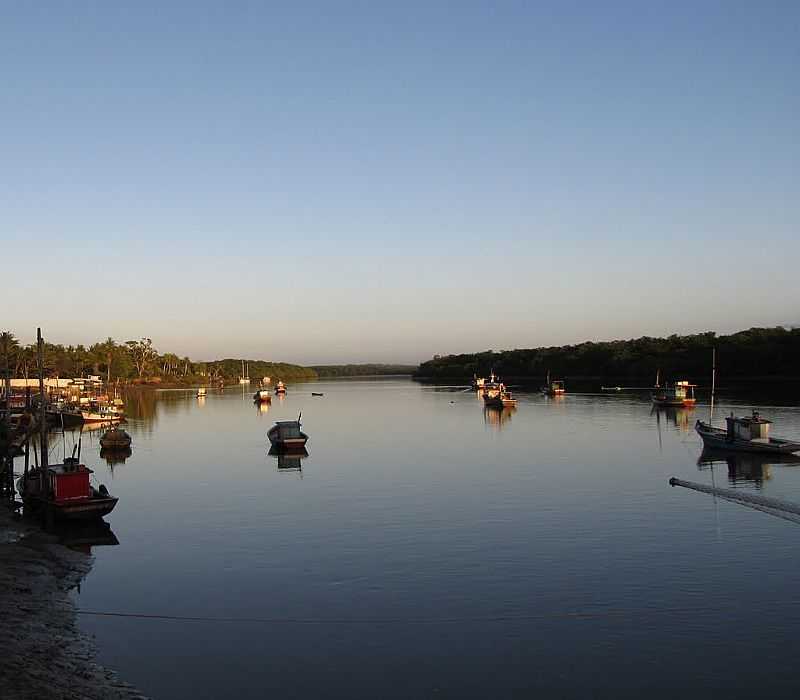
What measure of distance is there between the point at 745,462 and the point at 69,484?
47836mm

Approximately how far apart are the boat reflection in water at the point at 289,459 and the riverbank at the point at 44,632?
2971cm

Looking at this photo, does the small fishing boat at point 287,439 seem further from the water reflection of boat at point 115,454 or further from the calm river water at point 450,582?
the water reflection of boat at point 115,454

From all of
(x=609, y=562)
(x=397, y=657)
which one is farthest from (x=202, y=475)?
(x=397, y=657)

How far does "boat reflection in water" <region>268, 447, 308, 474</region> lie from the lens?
62.0 meters

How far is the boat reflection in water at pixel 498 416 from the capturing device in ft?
340

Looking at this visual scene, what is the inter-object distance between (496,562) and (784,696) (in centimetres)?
1340

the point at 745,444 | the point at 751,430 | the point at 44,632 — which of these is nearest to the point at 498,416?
the point at 745,444

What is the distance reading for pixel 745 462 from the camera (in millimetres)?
60031

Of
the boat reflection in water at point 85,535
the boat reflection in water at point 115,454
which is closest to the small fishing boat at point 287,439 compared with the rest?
the boat reflection in water at point 115,454

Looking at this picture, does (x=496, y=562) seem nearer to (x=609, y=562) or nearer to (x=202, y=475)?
(x=609, y=562)

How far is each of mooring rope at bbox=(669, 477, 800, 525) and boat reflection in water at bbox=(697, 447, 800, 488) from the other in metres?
3.48

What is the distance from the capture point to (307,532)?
3712 cm

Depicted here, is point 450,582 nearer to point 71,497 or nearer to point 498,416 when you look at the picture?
point 71,497

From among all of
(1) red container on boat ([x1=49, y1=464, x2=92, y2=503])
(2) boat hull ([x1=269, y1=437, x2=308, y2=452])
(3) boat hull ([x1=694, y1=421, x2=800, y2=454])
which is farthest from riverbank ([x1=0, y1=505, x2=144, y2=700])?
(3) boat hull ([x1=694, y1=421, x2=800, y2=454])
